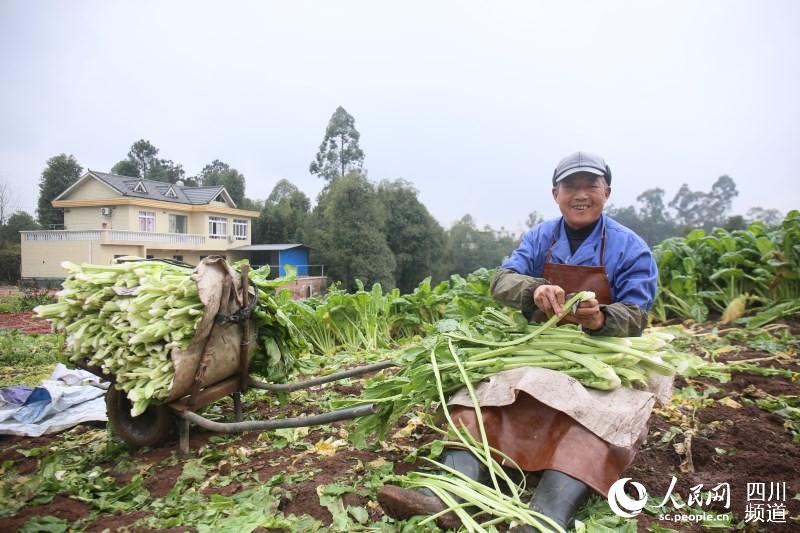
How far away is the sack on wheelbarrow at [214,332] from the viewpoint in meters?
2.47

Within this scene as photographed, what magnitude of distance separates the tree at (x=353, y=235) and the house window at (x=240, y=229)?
20126 mm

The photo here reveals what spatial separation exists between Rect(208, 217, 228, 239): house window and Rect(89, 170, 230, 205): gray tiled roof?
1.19ft

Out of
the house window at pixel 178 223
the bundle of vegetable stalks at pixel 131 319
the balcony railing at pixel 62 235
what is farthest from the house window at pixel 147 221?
the bundle of vegetable stalks at pixel 131 319

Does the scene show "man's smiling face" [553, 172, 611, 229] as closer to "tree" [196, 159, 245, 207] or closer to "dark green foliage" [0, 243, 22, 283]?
"dark green foliage" [0, 243, 22, 283]

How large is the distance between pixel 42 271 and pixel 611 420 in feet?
12.4

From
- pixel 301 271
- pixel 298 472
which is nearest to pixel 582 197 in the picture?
pixel 298 472

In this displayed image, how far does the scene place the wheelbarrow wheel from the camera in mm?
2863

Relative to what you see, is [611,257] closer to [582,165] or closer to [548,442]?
[582,165]

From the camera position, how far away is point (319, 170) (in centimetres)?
3975

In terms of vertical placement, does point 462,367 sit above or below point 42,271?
below

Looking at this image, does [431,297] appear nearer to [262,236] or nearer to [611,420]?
[611,420]

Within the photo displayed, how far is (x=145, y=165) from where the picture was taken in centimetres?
718

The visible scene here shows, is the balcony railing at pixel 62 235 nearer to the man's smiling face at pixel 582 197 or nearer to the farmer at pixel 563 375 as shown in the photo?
the farmer at pixel 563 375

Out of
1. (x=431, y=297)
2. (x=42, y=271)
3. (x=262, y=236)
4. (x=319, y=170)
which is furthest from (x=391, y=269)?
(x=42, y=271)
